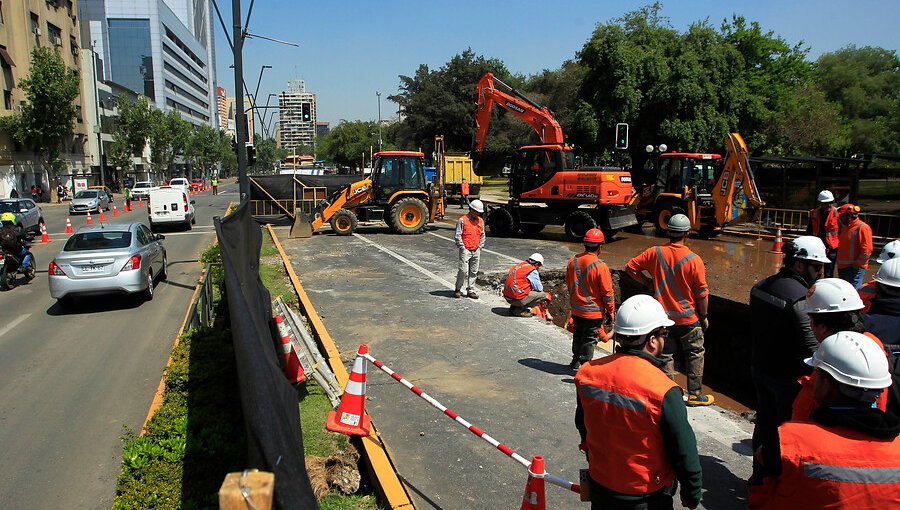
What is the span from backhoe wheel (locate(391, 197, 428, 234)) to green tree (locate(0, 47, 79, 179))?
119ft

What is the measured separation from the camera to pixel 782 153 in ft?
132

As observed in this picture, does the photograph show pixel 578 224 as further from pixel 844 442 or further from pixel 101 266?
pixel 844 442

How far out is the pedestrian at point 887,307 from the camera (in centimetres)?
427

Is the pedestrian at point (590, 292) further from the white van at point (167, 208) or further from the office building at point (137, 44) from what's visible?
the office building at point (137, 44)

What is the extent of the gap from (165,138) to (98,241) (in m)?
65.4

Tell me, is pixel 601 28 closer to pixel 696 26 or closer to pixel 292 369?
pixel 696 26

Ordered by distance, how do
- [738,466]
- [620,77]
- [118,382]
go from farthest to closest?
[620,77] < [118,382] < [738,466]

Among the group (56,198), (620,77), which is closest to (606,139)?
(620,77)

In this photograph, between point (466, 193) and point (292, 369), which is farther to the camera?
point (466, 193)

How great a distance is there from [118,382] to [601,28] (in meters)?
34.7

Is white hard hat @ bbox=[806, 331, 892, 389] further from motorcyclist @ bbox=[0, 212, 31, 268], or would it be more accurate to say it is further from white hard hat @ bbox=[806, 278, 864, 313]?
motorcyclist @ bbox=[0, 212, 31, 268]

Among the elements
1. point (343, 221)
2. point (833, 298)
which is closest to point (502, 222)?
point (343, 221)

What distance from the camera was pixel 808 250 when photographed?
184 inches

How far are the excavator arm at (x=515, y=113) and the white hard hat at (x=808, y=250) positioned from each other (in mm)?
16787
